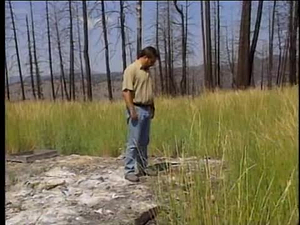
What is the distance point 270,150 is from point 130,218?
→ 4.07 ft

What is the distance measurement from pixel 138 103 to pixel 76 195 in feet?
3.73

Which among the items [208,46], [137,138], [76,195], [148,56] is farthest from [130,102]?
[208,46]

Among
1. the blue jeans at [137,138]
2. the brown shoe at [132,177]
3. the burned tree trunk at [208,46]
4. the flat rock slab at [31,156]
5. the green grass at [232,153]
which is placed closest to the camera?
the green grass at [232,153]

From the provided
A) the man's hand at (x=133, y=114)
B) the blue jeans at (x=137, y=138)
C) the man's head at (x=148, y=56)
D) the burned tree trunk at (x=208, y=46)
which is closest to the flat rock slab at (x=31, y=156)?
the blue jeans at (x=137, y=138)

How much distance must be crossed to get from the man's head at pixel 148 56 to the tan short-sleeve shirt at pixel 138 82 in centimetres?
5

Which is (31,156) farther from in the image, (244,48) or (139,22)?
(244,48)

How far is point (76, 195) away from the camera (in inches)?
189

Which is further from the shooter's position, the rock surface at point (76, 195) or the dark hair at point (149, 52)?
the dark hair at point (149, 52)

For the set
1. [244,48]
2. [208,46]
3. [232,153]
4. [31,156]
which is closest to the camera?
[232,153]

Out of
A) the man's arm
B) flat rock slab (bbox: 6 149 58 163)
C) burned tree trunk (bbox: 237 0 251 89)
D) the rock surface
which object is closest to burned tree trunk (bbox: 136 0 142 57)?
burned tree trunk (bbox: 237 0 251 89)

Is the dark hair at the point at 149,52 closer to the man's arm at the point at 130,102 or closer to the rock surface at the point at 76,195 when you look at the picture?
the man's arm at the point at 130,102

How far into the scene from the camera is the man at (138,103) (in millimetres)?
5270

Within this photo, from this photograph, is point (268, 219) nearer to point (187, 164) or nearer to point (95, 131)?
point (187, 164)
